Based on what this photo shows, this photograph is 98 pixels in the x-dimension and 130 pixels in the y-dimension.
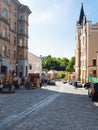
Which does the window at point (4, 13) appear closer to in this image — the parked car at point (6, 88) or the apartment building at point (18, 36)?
the apartment building at point (18, 36)

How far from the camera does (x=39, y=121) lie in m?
15.4

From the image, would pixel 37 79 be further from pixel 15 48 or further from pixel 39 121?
pixel 39 121

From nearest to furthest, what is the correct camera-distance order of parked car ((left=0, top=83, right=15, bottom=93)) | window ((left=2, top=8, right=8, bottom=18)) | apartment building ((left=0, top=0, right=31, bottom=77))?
1. parked car ((left=0, top=83, right=15, bottom=93))
2. window ((left=2, top=8, right=8, bottom=18))
3. apartment building ((left=0, top=0, right=31, bottom=77))

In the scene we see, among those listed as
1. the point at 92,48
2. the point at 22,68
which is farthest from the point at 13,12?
the point at 92,48

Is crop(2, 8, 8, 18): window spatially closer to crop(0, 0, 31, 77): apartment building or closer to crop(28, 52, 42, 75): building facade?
crop(0, 0, 31, 77): apartment building

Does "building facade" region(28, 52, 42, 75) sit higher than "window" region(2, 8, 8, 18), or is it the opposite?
"window" region(2, 8, 8, 18)

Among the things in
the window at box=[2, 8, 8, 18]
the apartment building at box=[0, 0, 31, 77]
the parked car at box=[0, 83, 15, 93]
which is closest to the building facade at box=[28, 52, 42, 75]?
the apartment building at box=[0, 0, 31, 77]

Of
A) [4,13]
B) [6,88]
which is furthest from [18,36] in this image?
[6,88]

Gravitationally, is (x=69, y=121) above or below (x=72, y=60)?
below

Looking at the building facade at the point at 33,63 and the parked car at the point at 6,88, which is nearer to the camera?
the parked car at the point at 6,88

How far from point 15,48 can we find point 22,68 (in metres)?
4.75

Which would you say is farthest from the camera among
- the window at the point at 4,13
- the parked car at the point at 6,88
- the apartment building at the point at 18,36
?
the apartment building at the point at 18,36

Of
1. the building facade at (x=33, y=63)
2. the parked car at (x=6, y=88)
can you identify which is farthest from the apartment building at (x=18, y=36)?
the building facade at (x=33, y=63)

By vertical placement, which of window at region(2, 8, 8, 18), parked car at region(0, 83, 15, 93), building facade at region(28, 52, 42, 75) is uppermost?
window at region(2, 8, 8, 18)
